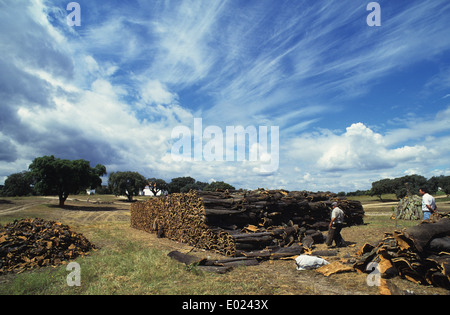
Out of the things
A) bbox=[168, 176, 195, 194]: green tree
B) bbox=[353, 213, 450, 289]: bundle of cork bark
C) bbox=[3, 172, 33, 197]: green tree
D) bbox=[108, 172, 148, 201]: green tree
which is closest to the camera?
bbox=[353, 213, 450, 289]: bundle of cork bark

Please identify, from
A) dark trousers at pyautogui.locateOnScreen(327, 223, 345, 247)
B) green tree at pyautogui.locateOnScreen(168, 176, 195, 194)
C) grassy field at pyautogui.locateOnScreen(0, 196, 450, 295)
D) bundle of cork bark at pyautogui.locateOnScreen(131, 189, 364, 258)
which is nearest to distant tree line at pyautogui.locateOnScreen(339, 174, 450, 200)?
green tree at pyautogui.locateOnScreen(168, 176, 195, 194)

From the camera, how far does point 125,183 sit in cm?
5716

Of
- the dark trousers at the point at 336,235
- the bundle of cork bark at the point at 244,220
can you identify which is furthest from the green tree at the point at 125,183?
the dark trousers at the point at 336,235

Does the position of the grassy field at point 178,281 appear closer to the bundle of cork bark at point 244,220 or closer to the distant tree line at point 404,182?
the bundle of cork bark at point 244,220

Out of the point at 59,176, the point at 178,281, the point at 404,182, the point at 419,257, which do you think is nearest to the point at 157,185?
the point at 59,176

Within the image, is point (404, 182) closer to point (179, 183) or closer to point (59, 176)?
point (179, 183)

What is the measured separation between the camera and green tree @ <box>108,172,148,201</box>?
57031 millimetres

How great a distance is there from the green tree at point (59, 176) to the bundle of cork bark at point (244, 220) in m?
29.7

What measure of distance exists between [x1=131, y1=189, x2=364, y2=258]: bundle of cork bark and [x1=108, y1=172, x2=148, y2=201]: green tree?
149ft

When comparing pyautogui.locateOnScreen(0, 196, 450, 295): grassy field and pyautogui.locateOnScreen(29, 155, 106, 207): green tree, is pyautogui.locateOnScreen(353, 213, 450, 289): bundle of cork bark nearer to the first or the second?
pyautogui.locateOnScreen(0, 196, 450, 295): grassy field

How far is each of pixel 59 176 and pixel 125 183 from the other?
2095 cm
